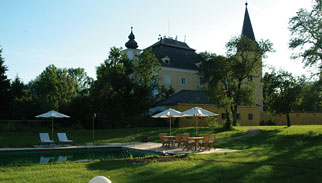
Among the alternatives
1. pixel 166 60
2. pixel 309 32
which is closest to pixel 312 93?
pixel 309 32

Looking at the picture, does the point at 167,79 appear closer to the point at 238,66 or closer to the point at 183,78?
the point at 183,78

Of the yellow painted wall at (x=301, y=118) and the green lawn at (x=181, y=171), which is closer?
the green lawn at (x=181, y=171)

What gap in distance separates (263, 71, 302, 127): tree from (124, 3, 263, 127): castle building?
6924mm

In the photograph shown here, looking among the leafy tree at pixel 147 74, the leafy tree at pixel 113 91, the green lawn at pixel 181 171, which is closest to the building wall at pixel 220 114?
the leafy tree at pixel 147 74

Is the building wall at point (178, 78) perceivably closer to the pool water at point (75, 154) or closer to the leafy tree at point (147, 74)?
the leafy tree at point (147, 74)

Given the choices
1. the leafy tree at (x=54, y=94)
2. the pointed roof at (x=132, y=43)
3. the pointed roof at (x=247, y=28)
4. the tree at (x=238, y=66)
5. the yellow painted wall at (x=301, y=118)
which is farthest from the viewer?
the pointed roof at (x=247, y=28)

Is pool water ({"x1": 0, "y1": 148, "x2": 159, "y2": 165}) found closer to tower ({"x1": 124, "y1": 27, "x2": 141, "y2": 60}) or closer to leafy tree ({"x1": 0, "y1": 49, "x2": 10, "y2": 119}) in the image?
leafy tree ({"x1": 0, "y1": 49, "x2": 10, "y2": 119})

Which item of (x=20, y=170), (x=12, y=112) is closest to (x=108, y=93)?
(x=12, y=112)

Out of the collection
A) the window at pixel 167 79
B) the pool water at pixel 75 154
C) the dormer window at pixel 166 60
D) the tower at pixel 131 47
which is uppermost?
the tower at pixel 131 47

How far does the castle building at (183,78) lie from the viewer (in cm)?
3744

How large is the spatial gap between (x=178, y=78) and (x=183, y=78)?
1.13 m

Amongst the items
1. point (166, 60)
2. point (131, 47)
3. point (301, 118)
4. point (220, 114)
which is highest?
point (131, 47)

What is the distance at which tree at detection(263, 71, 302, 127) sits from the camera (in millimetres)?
28312

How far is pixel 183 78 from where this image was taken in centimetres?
4603
